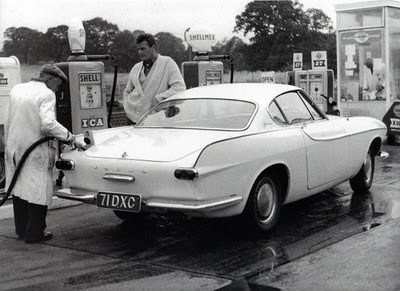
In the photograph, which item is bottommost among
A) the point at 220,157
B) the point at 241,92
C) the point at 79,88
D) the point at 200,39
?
the point at 220,157

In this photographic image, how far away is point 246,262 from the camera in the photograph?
17.7ft

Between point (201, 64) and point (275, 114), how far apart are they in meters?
4.79

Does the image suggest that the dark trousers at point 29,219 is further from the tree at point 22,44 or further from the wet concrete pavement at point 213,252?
the tree at point 22,44

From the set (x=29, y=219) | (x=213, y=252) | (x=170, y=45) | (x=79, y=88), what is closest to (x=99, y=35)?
(x=170, y=45)

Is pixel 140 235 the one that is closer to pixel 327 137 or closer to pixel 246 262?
pixel 246 262

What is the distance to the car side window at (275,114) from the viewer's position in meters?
6.66

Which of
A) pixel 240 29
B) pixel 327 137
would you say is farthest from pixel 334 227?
pixel 240 29

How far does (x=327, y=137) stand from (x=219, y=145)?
6.16 ft

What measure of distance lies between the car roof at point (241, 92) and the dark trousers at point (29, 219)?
1.94 metres

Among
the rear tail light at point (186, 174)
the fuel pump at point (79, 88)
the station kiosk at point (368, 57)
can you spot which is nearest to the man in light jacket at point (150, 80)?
the fuel pump at point (79, 88)

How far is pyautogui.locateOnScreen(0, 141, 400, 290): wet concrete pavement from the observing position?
16.1ft

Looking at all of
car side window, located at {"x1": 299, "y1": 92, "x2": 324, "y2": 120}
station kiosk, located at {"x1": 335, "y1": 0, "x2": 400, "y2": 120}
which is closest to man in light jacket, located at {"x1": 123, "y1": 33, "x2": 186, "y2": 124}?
car side window, located at {"x1": 299, "y1": 92, "x2": 324, "y2": 120}

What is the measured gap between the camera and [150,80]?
790 cm

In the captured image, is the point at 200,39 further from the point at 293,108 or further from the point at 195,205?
the point at 195,205
